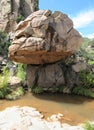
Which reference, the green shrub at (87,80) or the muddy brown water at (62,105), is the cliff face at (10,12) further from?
the muddy brown water at (62,105)

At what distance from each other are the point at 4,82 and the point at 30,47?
9.39 ft

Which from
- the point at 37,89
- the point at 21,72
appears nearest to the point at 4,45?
the point at 21,72

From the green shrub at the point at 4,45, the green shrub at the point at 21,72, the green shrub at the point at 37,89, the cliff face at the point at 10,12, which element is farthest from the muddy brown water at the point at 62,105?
the cliff face at the point at 10,12

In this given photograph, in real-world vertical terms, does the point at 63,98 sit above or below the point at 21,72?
below

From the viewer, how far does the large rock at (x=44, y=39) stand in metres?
13.8

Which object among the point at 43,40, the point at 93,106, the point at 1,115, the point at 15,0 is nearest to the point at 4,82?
the point at 43,40

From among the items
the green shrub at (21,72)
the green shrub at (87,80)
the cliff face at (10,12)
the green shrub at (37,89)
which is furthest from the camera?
the cliff face at (10,12)

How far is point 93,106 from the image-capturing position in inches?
498

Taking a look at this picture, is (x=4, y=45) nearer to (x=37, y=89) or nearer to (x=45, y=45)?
(x=37, y=89)

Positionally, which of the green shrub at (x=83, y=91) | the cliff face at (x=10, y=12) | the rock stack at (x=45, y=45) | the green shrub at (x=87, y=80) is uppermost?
the cliff face at (x=10, y=12)

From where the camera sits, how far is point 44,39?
13.9m

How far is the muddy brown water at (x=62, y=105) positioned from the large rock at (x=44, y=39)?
2566mm

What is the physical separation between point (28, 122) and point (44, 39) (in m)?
6.30

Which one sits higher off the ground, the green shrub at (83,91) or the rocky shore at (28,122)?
the green shrub at (83,91)
